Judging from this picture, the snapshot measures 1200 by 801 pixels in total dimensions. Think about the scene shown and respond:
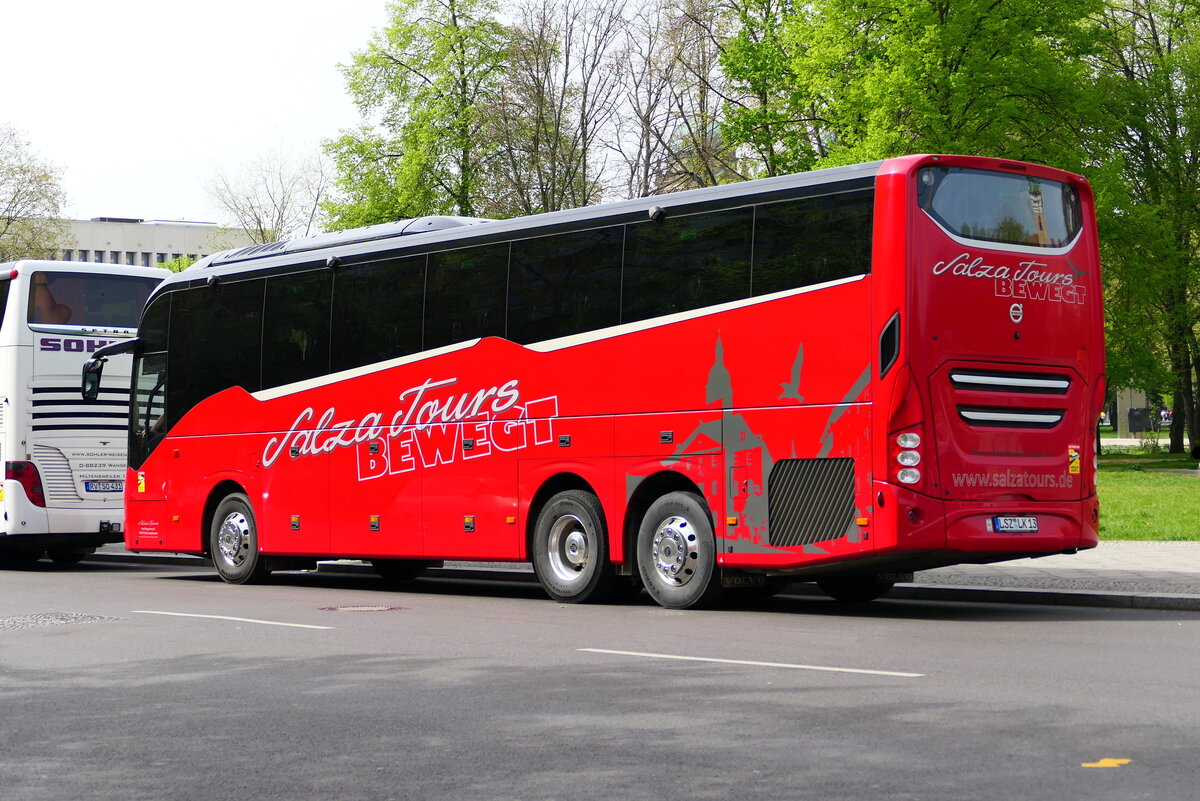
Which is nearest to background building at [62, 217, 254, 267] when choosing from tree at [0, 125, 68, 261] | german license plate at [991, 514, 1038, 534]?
tree at [0, 125, 68, 261]

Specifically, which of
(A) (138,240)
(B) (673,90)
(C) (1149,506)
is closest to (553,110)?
(B) (673,90)

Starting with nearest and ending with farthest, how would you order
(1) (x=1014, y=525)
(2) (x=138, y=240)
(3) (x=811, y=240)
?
(1) (x=1014, y=525) < (3) (x=811, y=240) < (2) (x=138, y=240)

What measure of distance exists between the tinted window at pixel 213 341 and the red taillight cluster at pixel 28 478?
2.79m

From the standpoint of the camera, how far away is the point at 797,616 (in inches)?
546

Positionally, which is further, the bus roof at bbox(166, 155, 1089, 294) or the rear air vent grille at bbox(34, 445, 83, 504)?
the rear air vent grille at bbox(34, 445, 83, 504)

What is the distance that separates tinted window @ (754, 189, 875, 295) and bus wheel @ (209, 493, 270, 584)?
8.01 m

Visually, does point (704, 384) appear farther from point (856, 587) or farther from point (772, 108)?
point (772, 108)

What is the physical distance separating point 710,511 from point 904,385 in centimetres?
231

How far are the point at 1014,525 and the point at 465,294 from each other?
20.1 feet

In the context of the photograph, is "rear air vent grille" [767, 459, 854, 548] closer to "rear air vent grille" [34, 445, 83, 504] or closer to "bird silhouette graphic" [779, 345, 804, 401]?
"bird silhouette graphic" [779, 345, 804, 401]

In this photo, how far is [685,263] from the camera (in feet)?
46.7

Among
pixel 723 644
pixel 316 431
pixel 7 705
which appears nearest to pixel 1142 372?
pixel 316 431

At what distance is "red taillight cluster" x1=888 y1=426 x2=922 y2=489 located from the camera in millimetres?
12633

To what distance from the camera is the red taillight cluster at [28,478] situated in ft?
69.6
